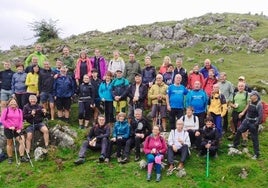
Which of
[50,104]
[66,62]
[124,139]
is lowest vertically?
[124,139]

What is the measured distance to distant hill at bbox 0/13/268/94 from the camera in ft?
150

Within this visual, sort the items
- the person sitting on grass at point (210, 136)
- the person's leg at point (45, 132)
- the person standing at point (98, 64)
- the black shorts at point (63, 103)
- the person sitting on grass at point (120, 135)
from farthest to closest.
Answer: the person standing at point (98, 64), the black shorts at point (63, 103), the person's leg at point (45, 132), the person sitting on grass at point (120, 135), the person sitting on grass at point (210, 136)

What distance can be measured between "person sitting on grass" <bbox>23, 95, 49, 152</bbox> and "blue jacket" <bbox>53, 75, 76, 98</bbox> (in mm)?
2264

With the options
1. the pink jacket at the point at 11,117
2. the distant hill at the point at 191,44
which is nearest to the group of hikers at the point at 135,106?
the pink jacket at the point at 11,117

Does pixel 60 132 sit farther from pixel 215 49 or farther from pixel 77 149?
pixel 215 49

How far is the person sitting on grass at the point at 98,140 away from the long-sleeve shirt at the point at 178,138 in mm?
3283

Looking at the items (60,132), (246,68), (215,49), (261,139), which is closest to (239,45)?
(215,49)

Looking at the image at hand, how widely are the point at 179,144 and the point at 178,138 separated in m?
0.30

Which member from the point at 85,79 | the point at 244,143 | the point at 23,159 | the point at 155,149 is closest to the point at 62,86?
the point at 85,79

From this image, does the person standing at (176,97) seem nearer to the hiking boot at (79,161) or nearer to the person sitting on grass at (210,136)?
the person sitting on grass at (210,136)

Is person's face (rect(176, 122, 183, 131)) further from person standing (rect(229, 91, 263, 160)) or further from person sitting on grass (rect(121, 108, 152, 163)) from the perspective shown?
person standing (rect(229, 91, 263, 160))

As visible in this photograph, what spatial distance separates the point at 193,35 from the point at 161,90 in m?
34.7

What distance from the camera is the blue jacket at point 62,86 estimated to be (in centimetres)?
2420

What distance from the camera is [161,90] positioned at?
2244 centimetres
